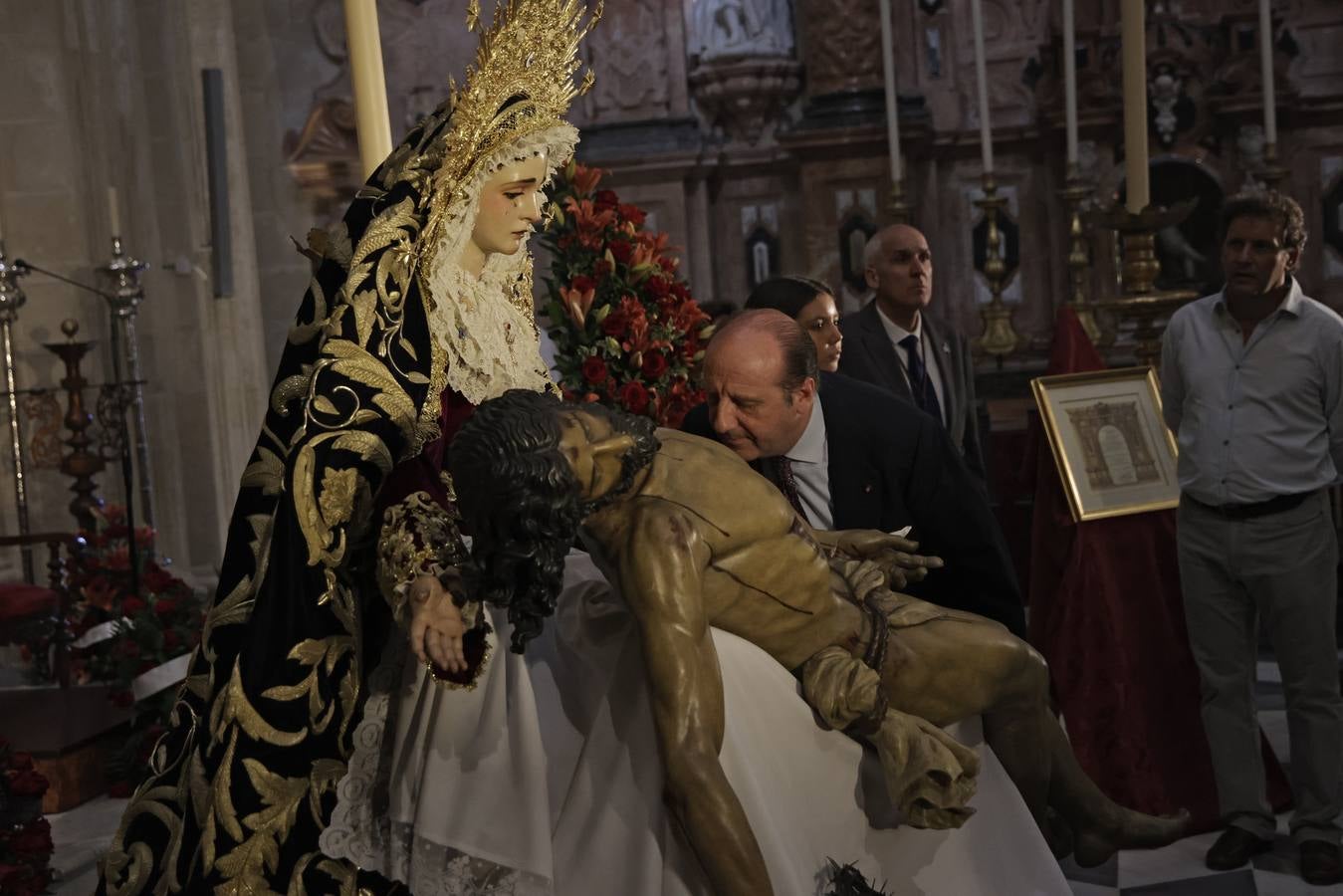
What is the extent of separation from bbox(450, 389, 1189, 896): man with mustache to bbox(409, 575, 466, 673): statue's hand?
0.28 feet

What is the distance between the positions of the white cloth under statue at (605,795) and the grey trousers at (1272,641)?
2.06 m

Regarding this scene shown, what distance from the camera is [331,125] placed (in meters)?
9.07

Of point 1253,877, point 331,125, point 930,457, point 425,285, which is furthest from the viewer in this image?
point 331,125

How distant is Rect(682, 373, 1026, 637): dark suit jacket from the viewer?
3080mm

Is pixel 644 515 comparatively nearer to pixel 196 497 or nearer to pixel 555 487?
pixel 555 487

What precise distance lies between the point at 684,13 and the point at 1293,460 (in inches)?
213

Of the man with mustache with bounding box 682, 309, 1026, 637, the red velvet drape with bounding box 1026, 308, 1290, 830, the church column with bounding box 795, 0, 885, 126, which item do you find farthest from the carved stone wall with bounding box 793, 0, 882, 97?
the man with mustache with bounding box 682, 309, 1026, 637

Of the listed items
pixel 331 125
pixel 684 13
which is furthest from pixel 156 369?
pixel 684 13

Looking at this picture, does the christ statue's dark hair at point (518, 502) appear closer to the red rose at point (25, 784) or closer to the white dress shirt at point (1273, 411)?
the red rose at point (25, 784)

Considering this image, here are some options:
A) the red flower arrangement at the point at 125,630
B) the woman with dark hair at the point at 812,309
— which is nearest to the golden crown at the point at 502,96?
the woman with dark hair at the point at 812,309

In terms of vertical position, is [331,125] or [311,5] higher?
[311,5]

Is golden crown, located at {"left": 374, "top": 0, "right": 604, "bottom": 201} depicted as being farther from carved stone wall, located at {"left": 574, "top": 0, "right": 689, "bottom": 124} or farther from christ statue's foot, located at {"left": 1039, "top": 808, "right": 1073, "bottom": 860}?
carved stone wall, located at {"left": 574, "top": 0, "right": 689, "bottom": 124}

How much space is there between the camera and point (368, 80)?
9.75ft

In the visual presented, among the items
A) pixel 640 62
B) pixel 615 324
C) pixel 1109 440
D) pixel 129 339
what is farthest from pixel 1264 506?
pixel 640 62
